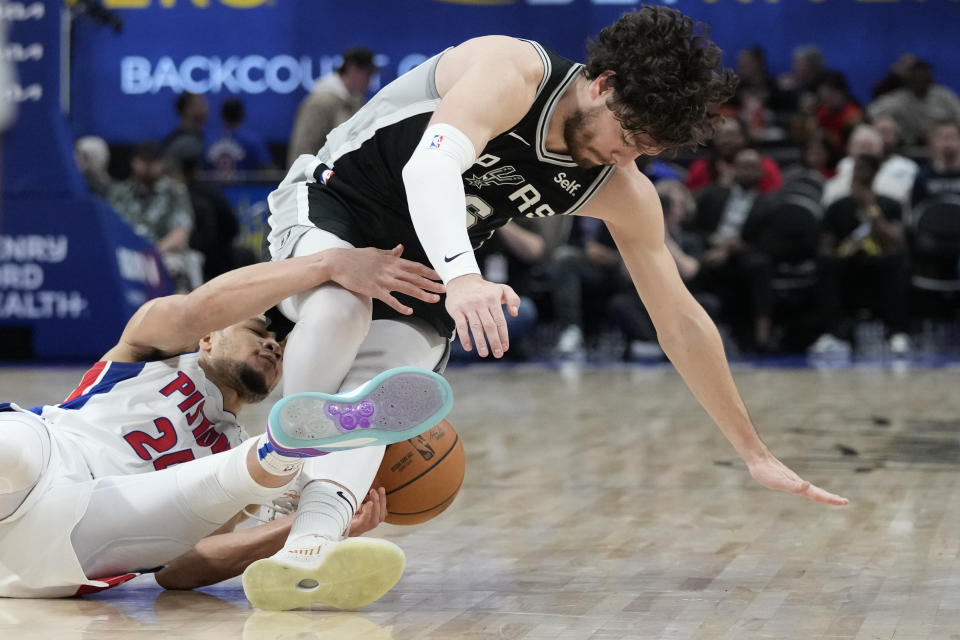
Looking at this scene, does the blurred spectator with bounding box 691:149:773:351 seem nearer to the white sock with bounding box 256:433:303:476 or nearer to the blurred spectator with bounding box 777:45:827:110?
the blurred spectator with bounding box 777:45:827:110

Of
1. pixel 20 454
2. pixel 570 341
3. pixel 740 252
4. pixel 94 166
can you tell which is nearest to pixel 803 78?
pixel 740 252

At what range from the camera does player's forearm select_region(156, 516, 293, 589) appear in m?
2.86

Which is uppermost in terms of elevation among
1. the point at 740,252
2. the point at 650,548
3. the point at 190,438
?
the point at 190,438

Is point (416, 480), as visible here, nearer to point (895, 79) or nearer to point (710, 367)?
point (710, 367)

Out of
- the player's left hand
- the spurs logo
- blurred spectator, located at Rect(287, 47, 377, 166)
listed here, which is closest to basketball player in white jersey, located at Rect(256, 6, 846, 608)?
the spurs logo

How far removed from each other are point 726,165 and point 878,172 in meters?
1.11

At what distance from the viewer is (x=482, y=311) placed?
222 centimetres

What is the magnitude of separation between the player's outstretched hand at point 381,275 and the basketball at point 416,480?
1.51ft

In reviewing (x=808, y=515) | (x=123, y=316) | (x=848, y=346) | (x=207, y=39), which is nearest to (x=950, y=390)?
(x=848, y=346)

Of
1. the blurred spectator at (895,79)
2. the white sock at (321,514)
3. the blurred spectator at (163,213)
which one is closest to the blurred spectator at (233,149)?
the blurred spectator at (163,213)

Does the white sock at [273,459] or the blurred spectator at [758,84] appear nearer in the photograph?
the white sock at [273,459]

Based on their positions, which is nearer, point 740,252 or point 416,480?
point 416,480

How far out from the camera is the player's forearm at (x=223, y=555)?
2857 mm

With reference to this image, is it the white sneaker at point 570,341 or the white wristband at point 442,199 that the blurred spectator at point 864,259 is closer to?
the white sneaker at point 570,341
